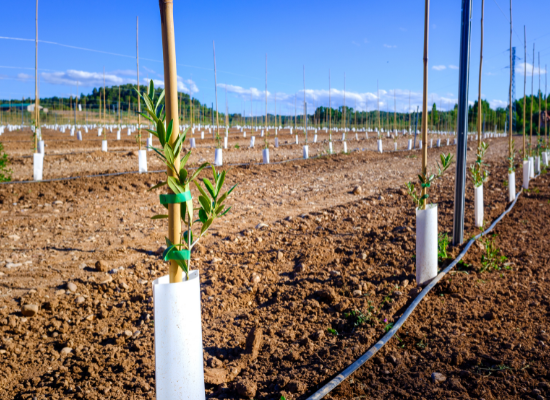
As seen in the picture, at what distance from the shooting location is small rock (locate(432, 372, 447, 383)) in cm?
226

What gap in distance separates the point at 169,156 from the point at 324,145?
21362 mm

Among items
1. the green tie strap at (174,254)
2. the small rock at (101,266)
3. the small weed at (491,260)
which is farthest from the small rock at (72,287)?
the small weed at (491,260)

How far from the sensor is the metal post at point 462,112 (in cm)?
438

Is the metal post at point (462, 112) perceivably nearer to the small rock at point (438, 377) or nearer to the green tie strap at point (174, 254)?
the small rock at point (438, 377)

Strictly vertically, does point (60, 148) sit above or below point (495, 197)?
above

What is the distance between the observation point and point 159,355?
163 centimetres

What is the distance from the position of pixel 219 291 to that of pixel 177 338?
1.97 meters

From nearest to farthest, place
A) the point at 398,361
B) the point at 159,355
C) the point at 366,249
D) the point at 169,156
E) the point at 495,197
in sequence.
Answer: the point at 169,156 → the point at 159,355 → the point at 398,361 → the point at 366,249 → the point at 495,197

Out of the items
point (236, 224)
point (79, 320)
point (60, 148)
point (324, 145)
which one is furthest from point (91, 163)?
point (324, 145)

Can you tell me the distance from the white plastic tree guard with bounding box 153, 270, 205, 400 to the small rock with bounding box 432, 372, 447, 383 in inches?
54.5

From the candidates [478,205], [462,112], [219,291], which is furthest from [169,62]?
[478,205]

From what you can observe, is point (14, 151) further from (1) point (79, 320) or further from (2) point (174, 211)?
(2) point (174, 211)

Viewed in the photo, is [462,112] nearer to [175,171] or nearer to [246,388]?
[246,388]

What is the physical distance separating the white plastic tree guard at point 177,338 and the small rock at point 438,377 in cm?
138
